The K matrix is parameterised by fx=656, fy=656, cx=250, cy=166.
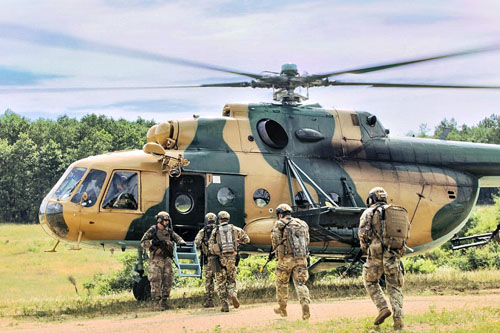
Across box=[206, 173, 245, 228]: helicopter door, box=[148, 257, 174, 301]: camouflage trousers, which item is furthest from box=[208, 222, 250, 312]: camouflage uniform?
box=[206, 173, 245, 228]: helicopter door

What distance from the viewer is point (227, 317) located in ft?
36.8

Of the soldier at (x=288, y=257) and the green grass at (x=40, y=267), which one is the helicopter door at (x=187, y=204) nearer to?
the soldier at (x=288, y=257)

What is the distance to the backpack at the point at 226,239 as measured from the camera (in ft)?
40.9

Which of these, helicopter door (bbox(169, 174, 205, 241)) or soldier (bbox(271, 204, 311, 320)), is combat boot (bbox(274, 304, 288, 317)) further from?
helicopter door (bbox(169, 174, 205, 241))

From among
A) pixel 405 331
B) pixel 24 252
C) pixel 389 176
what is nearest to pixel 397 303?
A: pixel 405 331

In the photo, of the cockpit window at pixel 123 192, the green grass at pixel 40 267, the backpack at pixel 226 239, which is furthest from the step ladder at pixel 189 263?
the green grass at pixel 40 267

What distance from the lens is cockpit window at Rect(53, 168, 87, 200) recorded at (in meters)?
14.2

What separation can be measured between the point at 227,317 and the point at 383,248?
3204mm

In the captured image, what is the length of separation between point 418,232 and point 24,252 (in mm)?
30247

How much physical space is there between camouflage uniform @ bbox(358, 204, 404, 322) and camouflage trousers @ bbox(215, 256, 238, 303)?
138 inches

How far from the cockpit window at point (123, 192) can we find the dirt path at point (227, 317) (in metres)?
2.80

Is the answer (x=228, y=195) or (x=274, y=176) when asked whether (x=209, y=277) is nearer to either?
(x=228, y=195)

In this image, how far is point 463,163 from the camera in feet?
57.9

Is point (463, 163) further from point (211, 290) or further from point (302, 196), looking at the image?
point (211, 290)
